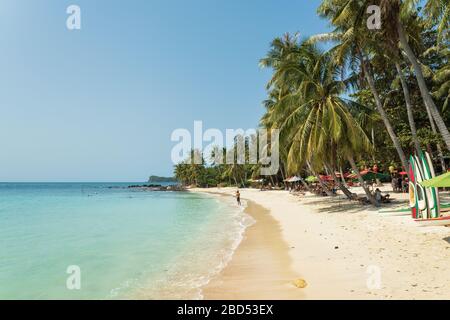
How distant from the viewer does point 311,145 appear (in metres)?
16.7

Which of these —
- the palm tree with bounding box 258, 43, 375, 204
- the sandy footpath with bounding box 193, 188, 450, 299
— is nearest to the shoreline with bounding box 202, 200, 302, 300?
the sandy footpath with bounding box 193, 188, 450, 299

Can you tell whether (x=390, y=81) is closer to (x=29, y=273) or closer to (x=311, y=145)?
(x=311, y=145)

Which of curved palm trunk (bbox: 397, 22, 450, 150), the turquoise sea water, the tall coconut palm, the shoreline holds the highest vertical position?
the tall coconut palm

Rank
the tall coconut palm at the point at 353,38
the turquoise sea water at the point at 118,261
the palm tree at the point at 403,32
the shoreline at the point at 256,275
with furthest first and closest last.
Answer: the tall coconut palm at the point at 353,38, the palm tree at the point at 403,32, the turquoise sea water at the point at 118,261, the shoreline at the point at 256,275

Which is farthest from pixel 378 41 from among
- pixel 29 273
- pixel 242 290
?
pixel 29 273

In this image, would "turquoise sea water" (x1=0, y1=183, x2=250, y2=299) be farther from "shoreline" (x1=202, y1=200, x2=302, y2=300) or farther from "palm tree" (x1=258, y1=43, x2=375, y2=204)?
"palm tree" (x1=258, y1=43, x2=375, y2=204)

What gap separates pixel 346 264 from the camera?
7180mm

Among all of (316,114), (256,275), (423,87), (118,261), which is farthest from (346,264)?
(316,114)

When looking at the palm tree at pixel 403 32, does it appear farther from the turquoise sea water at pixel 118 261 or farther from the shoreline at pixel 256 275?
the turquoise sea water at pixel 118 261

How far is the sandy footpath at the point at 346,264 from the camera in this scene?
18.2ft

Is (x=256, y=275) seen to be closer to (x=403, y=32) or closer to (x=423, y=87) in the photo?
(x=423, y=87)

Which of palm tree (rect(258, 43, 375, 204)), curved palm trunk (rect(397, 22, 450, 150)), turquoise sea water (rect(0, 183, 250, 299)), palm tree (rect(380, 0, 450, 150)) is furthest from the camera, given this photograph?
palm tree (rect(258, 43, 375, 204))

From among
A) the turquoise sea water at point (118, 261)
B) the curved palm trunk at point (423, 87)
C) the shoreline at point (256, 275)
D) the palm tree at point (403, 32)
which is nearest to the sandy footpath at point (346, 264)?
the shoreline at point (256, 275)

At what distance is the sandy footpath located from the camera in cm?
555
